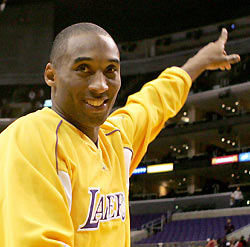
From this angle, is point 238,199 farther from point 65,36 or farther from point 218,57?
point 65,36

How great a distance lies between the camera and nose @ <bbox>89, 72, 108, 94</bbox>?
172cm

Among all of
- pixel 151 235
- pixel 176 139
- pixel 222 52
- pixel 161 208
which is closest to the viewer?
pixel 222 52

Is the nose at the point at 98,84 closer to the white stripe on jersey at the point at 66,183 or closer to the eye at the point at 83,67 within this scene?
the eye at the point at 83,67

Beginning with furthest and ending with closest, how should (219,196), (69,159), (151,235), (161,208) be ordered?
(161,208)
(219,196)
(151,235)
(69,159)

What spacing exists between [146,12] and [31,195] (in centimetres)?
3076

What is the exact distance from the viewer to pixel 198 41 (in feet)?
104

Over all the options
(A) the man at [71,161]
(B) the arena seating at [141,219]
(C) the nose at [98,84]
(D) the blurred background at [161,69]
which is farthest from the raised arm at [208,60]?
(D) the blurred background at [161,69]

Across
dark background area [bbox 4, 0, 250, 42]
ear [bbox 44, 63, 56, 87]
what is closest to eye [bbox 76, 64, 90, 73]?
ear [bbox 44, 63, 56, 87]

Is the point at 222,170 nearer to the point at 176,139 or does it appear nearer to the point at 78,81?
the point at 176,139

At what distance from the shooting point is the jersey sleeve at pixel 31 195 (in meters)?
1.51

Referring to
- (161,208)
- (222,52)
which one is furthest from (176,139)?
(222,52)

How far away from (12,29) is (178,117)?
1086 centimetres

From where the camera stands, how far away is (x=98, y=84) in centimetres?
172

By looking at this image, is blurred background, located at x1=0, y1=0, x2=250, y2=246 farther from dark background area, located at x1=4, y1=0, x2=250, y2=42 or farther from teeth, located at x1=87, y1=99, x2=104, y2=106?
teeth, located at x1=87, y1=99, x2=104, y2=106
